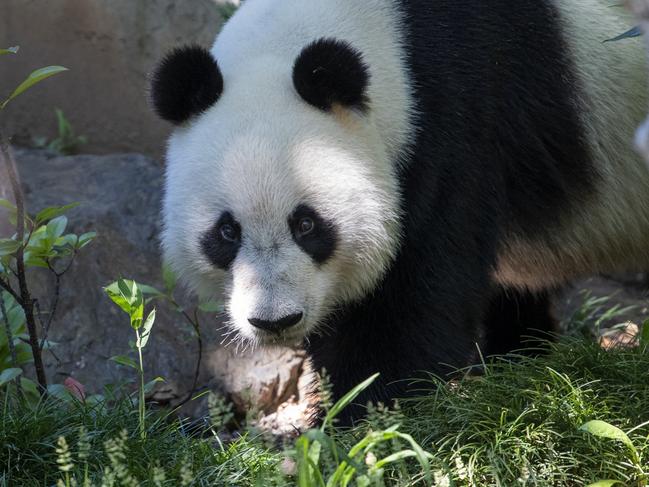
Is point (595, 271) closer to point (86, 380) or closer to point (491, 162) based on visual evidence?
point (491, 162)

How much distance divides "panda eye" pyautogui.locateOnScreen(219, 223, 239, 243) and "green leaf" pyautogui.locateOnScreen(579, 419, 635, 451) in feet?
4.97

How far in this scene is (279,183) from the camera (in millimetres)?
3742

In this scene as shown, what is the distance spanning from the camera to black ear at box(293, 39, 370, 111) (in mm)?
3748

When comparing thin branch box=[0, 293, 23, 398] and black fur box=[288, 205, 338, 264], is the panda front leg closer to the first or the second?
black fur box=[288, 205, 338, 264]

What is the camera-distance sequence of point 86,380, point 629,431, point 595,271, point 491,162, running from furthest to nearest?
point 86,380 → point 595,271 → point 491,162 → point 629,431

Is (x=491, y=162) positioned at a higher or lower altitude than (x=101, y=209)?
higher

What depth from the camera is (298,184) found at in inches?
148

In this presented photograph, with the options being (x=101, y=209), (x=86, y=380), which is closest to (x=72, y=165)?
(x=101, y=209)

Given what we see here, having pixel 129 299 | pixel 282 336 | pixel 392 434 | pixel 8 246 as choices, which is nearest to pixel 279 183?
pixel 282 336

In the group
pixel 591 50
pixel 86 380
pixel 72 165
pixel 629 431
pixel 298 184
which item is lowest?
pixel 86 380

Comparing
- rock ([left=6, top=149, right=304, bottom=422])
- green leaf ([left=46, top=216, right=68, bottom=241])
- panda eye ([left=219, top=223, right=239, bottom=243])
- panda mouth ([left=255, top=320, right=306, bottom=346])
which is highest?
panda eye ([left=219, top=223, right=239, bottom=243])

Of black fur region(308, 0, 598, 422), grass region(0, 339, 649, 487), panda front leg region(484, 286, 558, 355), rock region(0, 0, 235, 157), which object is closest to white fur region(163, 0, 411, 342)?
black fur region(308, 0, 598, 422)

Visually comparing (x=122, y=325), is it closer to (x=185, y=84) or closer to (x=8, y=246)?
(x=8, y=246)

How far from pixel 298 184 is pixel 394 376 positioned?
3.16 feet
